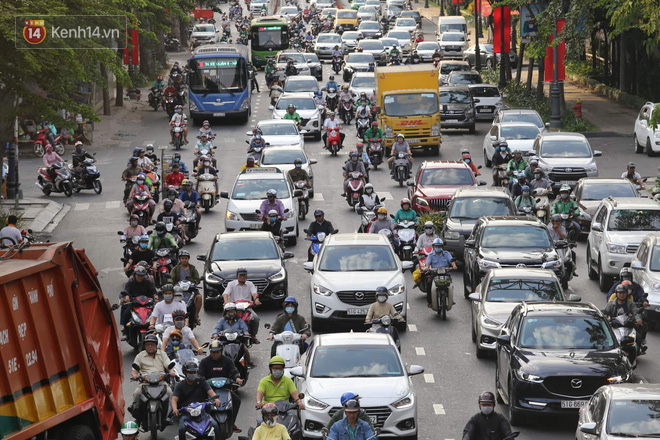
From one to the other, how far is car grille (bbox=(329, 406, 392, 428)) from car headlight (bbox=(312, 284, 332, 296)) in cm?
673

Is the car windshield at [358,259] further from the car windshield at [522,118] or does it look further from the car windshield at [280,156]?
the car windshield at [522,118]

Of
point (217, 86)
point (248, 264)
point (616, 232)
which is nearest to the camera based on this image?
point (248, 264)

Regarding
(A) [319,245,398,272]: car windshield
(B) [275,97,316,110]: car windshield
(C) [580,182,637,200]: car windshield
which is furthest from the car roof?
(B) [275,97,316,110]: car windshield

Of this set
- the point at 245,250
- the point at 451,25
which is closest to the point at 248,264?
the point at 245,250

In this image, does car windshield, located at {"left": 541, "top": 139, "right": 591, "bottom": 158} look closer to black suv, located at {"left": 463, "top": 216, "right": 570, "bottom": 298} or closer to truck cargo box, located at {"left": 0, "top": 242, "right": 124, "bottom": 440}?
black suv, located at {"left": 463, "top": 216, "right": 570, "bottom": 298}

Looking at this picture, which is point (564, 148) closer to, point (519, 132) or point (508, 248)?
point (519, 132)

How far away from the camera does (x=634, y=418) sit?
13664mm

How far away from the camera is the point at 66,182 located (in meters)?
38.0

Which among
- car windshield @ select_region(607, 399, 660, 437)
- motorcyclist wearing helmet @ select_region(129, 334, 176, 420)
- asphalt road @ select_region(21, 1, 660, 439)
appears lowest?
asphalt road @ select_region(21, 1, 660, 439)

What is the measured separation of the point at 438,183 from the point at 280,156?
6346 millimetres

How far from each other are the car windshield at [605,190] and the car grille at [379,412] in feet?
52.6

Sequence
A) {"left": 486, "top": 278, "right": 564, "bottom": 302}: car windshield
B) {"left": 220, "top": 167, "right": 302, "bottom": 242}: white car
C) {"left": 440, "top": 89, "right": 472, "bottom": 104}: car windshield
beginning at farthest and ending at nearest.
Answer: {"left": 440, "top": 89, "right": 472, "bottom": 104}: car windshield
{"left": 220, "top": 167, "right": 302, "bottom": 242}: white car
{"left": 486, "top": 278, "right": 564, "bottom": 302}: car windshield

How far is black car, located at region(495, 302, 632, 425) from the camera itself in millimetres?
16891

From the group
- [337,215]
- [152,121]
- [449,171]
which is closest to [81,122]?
[152,121]
